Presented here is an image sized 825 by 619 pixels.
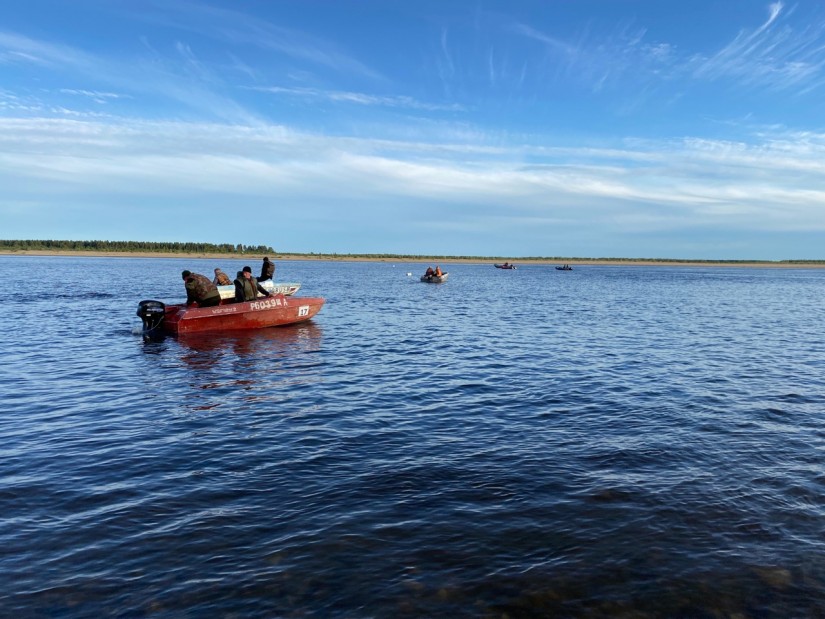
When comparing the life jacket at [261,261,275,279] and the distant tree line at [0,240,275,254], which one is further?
the distant tree line at [0,240,275,254]

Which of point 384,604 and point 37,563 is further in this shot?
point 37,563

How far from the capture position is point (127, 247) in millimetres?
170875

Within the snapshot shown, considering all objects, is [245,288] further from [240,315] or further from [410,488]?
[410,488]

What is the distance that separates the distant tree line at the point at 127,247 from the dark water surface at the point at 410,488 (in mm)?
164271

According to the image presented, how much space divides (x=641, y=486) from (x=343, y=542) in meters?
4.18

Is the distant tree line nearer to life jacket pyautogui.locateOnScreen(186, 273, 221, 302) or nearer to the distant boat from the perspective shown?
the distant boat

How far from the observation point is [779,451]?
9500 millimetres

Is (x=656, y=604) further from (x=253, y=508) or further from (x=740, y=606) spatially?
(x=253, y=508)

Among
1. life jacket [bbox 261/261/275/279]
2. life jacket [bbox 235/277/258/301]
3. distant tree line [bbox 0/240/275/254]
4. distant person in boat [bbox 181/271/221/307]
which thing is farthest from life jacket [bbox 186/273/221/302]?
distant tree line [bbox 0/240/275/254]

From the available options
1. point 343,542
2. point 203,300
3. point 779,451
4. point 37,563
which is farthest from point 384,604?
point 203,300

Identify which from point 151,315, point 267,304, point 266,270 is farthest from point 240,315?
Answer: point 266,270

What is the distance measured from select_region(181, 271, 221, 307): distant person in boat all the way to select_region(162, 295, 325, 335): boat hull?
0.35 m

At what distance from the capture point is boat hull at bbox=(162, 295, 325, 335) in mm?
22375

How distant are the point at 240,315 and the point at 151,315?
3.23 m
